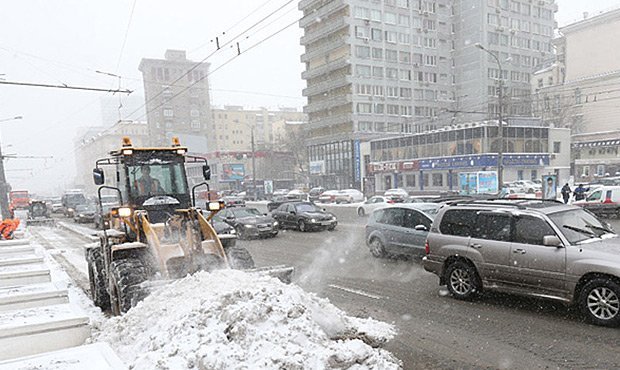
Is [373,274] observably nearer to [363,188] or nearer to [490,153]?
→ [490,153]

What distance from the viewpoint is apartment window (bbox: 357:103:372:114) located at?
2411 inches

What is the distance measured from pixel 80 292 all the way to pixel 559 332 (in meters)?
9.73

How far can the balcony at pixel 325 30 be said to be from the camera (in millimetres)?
60281

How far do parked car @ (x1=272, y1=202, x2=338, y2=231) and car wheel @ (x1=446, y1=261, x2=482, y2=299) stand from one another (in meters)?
11.1

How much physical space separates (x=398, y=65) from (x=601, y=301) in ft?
206

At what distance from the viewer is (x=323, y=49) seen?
2539 inches

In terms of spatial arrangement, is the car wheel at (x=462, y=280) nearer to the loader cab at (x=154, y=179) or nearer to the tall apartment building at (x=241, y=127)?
the loader cab at (x=154, y=179)

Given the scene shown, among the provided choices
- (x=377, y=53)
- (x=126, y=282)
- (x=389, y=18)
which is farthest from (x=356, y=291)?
(x=389, y=18)

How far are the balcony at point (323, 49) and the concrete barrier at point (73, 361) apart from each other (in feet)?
201

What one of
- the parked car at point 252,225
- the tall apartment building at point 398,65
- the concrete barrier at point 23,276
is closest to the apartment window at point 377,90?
the tall apartment building at point 398,65

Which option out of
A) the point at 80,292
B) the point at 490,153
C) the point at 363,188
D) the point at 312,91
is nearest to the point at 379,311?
the point at 80,292

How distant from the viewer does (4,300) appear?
5238 millimetres

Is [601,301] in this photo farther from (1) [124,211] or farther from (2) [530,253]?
(1) [124,211]

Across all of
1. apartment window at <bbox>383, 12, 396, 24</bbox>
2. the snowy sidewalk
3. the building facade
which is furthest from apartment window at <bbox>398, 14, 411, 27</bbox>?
the snowy sidewalk
